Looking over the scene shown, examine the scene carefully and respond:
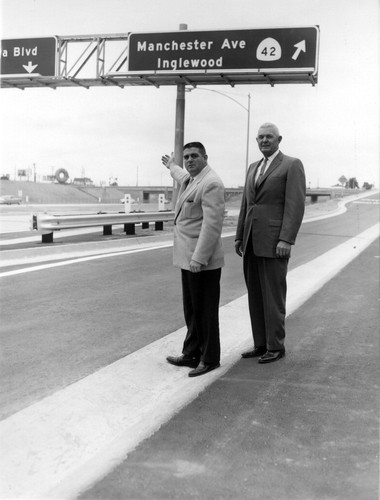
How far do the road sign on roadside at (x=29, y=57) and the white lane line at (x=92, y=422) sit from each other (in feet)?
72.2

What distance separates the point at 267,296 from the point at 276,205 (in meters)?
0.82

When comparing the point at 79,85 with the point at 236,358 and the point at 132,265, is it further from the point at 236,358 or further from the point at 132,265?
the point at 236,358

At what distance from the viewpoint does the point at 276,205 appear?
4.78m

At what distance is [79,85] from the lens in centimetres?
2478

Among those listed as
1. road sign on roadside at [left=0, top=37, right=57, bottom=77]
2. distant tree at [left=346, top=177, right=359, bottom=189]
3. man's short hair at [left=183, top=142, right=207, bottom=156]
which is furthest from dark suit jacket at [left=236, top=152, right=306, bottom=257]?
distant tree at [left=346, top=177, right=359, bottom=189]

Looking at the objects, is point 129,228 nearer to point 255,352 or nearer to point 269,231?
point 255,352

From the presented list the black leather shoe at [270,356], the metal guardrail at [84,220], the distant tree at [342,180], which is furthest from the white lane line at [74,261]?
the distant tree at [342,180]

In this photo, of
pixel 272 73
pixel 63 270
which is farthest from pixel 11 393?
pixel 272 73

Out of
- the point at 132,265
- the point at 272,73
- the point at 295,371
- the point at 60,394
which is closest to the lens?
the point at 60,394

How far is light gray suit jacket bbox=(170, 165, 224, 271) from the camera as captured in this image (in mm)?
4301

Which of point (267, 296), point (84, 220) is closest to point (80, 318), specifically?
point (267, 296)

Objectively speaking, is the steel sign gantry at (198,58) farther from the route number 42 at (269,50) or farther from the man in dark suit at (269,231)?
the man in dark suit at (269,231)

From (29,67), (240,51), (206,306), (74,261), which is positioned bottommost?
(74,261)

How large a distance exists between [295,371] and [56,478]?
7.92ft
